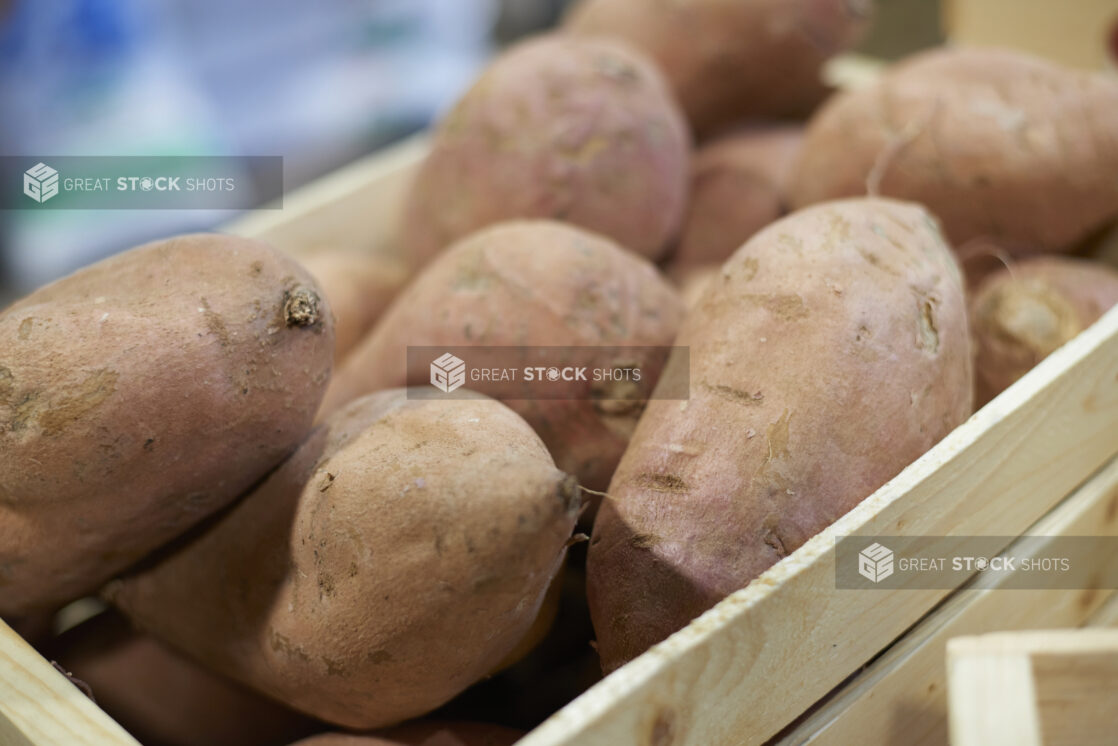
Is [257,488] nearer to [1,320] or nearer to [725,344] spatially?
[1,320]

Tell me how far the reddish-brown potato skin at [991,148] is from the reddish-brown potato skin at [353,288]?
56 cm

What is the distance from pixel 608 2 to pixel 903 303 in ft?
2.69

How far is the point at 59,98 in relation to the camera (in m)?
2.10

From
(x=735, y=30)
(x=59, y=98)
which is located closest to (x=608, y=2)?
(x=735, y=30)

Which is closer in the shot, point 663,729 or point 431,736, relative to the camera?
point 663,729

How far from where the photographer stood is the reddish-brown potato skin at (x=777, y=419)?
0.68 metres

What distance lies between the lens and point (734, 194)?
123cm

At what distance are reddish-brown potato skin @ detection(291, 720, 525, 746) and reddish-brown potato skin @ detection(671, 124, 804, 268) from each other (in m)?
0.68

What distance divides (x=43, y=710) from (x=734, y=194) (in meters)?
0.97

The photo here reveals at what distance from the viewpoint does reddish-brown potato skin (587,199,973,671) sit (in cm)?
68

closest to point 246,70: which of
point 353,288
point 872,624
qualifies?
point 353,288

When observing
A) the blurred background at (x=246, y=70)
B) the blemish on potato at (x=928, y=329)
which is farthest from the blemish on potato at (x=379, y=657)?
the blurred background at (x=246, y=70)

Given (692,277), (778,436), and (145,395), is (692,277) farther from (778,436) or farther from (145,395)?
(145,395)

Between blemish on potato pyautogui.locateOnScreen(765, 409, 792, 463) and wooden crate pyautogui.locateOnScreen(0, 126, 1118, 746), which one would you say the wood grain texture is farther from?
blemish on potato pyautogui.locateOnScreen(765, 409, 792, 463)
